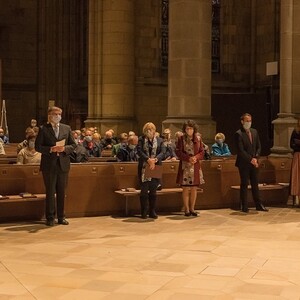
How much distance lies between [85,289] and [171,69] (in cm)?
900

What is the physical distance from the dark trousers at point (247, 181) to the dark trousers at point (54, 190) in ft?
10.6

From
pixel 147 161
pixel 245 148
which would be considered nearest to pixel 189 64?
pixel 245 148

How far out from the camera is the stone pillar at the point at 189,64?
583 inches

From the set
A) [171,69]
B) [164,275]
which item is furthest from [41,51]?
[164,275]

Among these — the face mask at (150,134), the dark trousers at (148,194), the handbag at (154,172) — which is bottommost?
the dark trousers at (148,194)

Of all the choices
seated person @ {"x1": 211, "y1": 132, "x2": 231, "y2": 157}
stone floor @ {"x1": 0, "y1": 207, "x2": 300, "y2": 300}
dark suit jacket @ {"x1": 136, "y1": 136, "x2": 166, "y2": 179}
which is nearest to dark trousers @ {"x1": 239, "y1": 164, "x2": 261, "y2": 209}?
stone floor @ {"x1": 0, "y1": 207, "x2": 300, "y2": 300}

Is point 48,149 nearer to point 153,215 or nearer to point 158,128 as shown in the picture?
point 153,215

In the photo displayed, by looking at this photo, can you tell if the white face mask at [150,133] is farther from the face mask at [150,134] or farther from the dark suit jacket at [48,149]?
the dark suit jacket at [48,149]

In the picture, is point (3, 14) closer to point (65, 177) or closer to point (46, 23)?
point (46, 23)

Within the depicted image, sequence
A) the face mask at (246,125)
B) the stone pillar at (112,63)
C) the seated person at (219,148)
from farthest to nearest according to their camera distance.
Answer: the stone pillar at (112,63), the seated person at (219,148), the face mask at (246,125)

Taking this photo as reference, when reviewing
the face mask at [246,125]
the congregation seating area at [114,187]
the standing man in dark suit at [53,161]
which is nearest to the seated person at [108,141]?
the congregation seating area at [114,187]

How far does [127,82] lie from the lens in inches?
827

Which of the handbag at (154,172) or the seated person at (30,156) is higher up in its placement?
the seated person at (30,156)

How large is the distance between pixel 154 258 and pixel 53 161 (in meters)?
3.06
